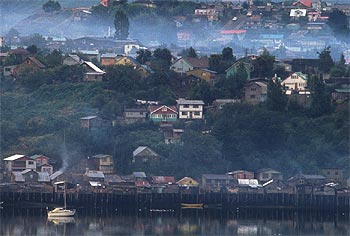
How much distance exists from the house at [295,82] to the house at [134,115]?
4.85 metres

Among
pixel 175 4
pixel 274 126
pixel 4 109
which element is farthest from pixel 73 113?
pixel 175 4

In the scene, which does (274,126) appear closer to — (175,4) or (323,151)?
(323,151)

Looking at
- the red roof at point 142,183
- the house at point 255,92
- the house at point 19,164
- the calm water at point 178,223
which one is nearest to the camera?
the calm water at point 178,223

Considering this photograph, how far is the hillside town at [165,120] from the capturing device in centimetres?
4228

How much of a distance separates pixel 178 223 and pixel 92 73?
1343 centimetres

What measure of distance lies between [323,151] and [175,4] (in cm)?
2934

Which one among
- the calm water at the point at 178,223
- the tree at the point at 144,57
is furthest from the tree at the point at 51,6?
the calm water at the point at 178,223

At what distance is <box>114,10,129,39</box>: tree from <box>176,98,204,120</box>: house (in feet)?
54.8

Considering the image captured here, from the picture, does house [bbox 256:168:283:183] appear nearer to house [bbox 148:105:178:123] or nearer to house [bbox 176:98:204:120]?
house [bbox 148:105:178:123]

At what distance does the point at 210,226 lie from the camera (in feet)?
125

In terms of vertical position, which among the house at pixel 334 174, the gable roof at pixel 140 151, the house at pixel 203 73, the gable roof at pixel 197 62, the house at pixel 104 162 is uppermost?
the gable roof at pixel 197 62

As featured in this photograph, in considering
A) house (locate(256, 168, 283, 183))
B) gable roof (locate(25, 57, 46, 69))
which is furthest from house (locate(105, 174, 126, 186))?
gable roof (locate(25, 57, 46, 69))

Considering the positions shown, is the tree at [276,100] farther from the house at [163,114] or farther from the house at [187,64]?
the house at [187,64]

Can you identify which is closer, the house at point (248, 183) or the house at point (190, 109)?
the house at point (248, 183)
